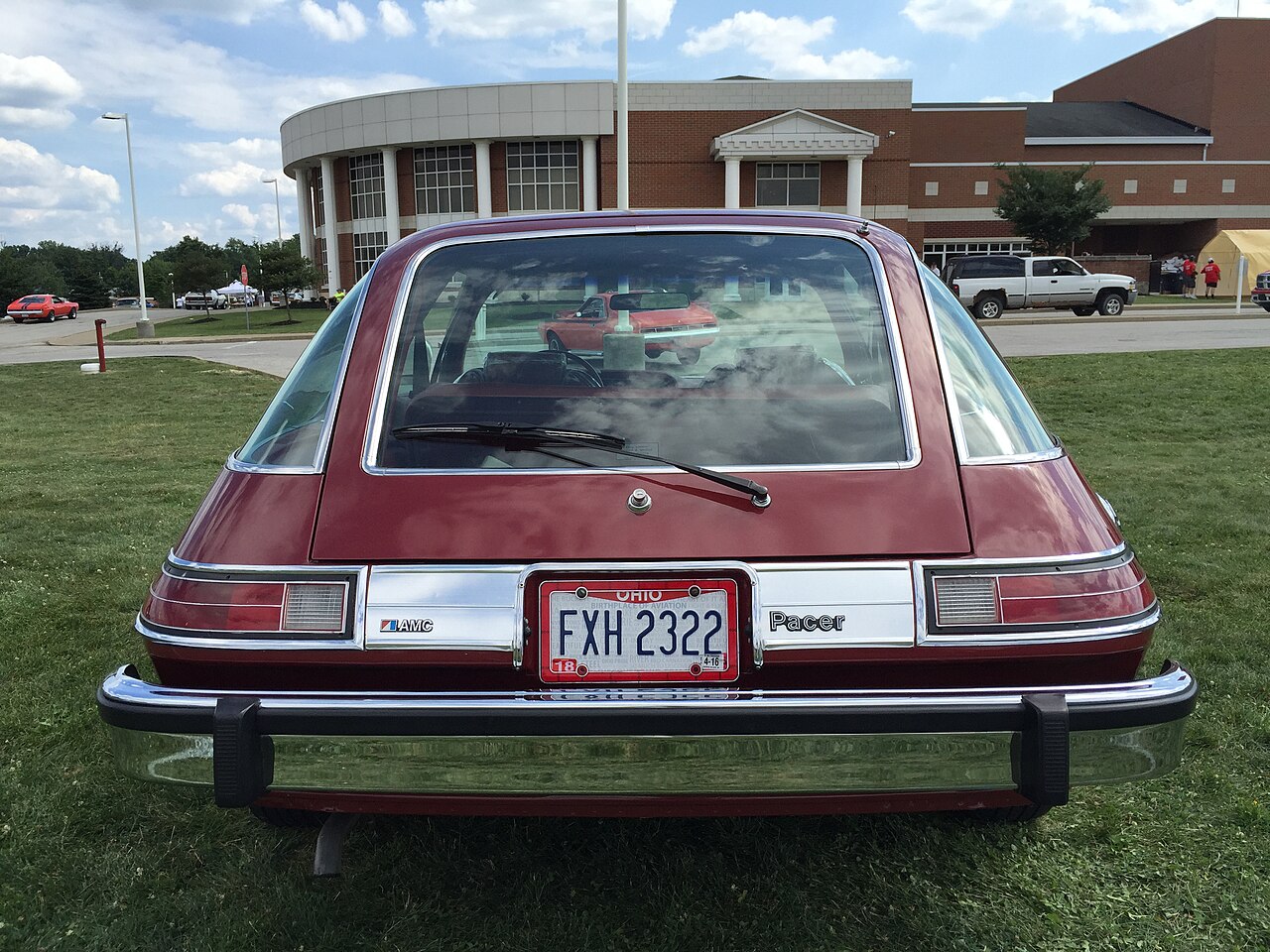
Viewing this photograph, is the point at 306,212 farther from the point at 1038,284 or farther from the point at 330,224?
the point at 1038,284

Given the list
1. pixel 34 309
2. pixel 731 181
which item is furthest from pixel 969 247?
pixel 34 309

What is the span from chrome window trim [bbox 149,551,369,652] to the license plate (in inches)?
14.7

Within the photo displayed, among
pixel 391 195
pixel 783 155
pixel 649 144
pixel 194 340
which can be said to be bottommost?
pixel 194 340

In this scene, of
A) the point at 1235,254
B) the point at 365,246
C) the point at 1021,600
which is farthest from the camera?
the point at 365,246

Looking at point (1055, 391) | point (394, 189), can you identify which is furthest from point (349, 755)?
point (394, 189)

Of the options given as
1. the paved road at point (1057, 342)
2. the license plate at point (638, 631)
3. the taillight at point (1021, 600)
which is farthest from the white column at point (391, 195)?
the taillight at point (1021, 600)

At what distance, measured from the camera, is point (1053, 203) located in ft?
161

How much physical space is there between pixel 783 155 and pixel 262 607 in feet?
160

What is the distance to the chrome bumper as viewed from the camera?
2068 millimetres

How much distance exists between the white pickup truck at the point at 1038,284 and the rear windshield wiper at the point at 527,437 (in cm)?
3129

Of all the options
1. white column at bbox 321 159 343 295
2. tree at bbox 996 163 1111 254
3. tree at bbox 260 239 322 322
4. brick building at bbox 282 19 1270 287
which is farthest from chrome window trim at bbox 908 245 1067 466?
white column at bbox 321 159 343 295

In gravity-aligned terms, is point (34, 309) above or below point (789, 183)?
below

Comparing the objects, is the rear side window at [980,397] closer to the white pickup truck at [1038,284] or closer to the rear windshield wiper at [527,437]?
the rear windshield wiper at [527,437]

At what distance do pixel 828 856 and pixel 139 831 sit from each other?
6.58ft
